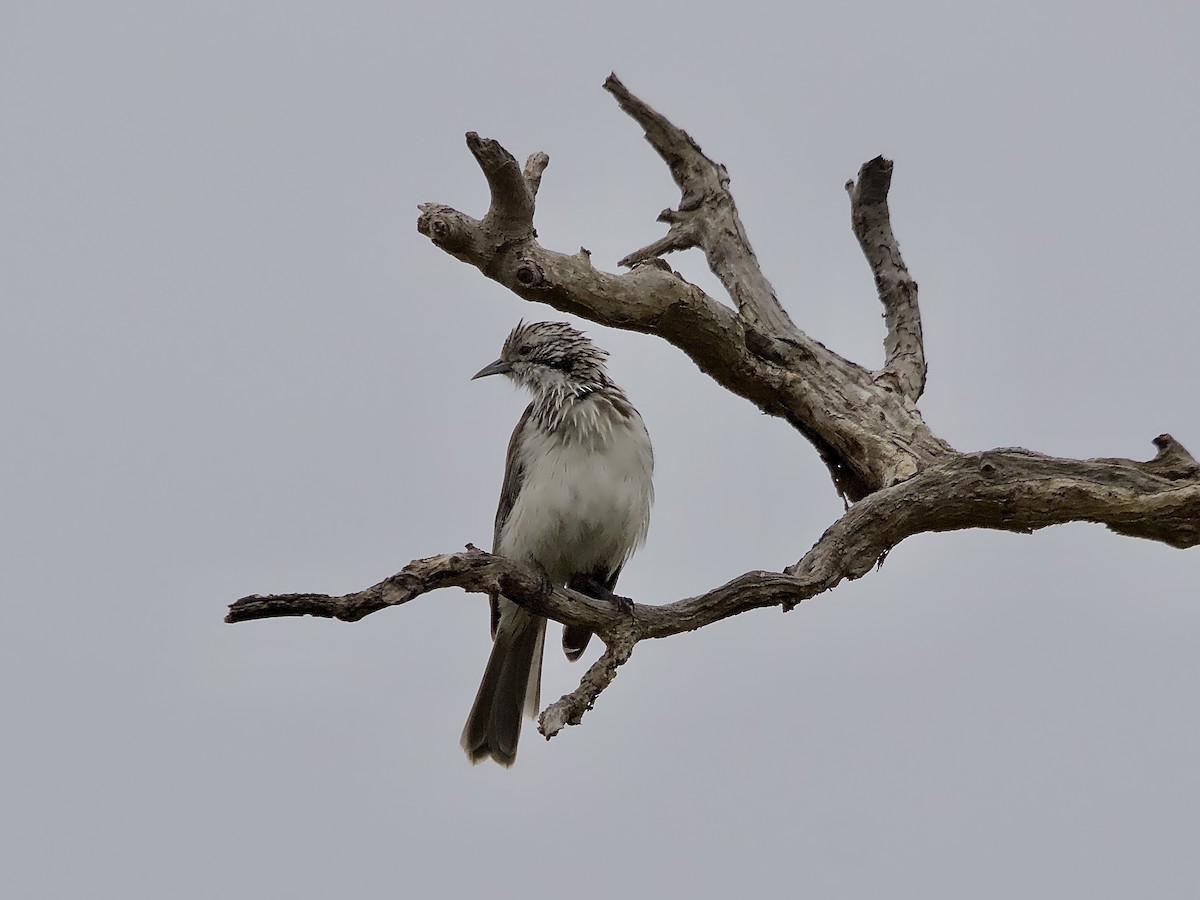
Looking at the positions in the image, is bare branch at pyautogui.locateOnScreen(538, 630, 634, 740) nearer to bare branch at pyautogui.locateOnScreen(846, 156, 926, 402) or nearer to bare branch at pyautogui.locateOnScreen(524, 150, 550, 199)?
bare branch at pyautogui.locateOnScreen(524, 150, 550, 199)

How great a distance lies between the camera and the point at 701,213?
9.10 metres

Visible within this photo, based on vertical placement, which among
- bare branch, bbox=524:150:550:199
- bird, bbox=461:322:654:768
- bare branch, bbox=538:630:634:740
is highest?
bare branch, bbox=524:150:550:199

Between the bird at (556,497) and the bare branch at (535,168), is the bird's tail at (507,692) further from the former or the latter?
the bare branch at (535,168)

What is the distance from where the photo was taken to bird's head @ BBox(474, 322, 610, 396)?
7797 millimetres

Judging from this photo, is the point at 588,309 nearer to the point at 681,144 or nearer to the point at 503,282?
the point at 503,282

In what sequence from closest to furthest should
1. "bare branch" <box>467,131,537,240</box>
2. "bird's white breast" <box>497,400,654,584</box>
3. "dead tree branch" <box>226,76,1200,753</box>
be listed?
"dead tree branch" <box>226,76,1200,753</box> → "bare branch" <box>467,131,537,240</box> → "bird's white breast" <box>497,400,654,584</box>

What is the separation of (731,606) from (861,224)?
3699 mm

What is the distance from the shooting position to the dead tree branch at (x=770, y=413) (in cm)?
605

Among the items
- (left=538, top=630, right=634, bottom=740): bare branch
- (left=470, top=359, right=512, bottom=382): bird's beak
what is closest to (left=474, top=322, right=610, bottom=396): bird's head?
(left=470, top=359, right=512, bottom=382): bird's beak

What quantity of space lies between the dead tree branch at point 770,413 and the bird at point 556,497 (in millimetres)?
486

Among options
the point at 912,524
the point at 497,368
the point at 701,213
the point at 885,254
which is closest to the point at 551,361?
the point at 497,368

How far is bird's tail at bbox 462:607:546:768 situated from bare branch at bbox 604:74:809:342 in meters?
2.39

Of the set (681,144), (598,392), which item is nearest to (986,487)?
(598,392)

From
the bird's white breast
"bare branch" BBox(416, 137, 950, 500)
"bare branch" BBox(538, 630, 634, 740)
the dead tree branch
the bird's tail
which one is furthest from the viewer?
the bird's tail
